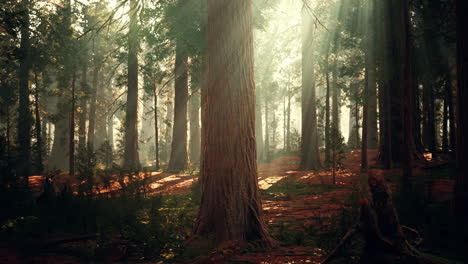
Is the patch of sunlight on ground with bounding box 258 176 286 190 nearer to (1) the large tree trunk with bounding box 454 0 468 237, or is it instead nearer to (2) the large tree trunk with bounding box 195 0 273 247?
(2) the large tree trunk with bounding box 195 0 273 247

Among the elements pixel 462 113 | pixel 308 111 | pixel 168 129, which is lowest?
pixel 462 113

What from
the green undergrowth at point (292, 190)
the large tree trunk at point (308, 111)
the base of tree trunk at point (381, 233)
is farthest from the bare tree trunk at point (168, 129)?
the base of tree trunk at point (381, 233)

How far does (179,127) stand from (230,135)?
44.2ft

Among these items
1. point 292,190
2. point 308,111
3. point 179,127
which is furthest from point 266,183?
point 179,127

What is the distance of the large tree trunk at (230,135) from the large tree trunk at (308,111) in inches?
467

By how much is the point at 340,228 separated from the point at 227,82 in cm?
265

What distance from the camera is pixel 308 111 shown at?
57.0 feet

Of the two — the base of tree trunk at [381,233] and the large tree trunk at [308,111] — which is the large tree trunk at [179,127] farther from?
the base of tree trunk at [381,233]

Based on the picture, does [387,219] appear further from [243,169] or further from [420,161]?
[420,161]

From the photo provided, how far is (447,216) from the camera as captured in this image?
5.28 m

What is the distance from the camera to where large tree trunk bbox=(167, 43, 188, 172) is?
17891 millimetres

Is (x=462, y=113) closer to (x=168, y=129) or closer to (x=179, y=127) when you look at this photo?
(x=179, y=127)

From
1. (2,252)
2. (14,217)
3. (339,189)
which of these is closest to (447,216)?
(339,189)

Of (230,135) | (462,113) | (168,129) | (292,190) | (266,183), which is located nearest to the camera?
(230,135)
